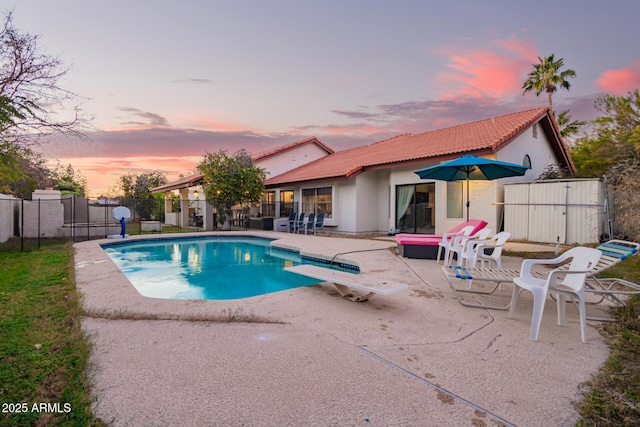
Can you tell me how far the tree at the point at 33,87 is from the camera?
21.8ft

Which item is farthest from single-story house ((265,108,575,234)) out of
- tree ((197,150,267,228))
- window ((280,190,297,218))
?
tree ((197,150,267,228))

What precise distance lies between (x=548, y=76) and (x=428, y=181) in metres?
17.6

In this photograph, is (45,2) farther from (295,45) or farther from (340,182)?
(340,182)

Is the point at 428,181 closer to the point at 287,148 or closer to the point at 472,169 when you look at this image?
the point at 472,169

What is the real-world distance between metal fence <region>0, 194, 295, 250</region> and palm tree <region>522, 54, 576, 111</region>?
20.9 m

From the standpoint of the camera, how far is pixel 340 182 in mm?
15078

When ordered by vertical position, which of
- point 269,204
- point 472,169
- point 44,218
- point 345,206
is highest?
point 472,169

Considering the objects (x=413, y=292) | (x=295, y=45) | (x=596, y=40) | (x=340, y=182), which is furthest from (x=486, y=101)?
(x=413, y=292)

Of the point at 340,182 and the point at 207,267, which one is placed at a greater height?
the point at 340,182

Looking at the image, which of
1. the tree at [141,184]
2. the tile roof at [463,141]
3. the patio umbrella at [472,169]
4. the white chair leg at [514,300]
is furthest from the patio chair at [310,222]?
the tree at [141,184]

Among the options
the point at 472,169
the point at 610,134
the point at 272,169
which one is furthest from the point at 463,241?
the point at 610,134

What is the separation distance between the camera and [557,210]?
978 cm

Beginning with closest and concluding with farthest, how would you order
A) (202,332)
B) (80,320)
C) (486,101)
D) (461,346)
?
(461,346) → (202,332) → (80,320) → (486,101)

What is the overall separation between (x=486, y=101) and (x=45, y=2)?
59.6 ft
